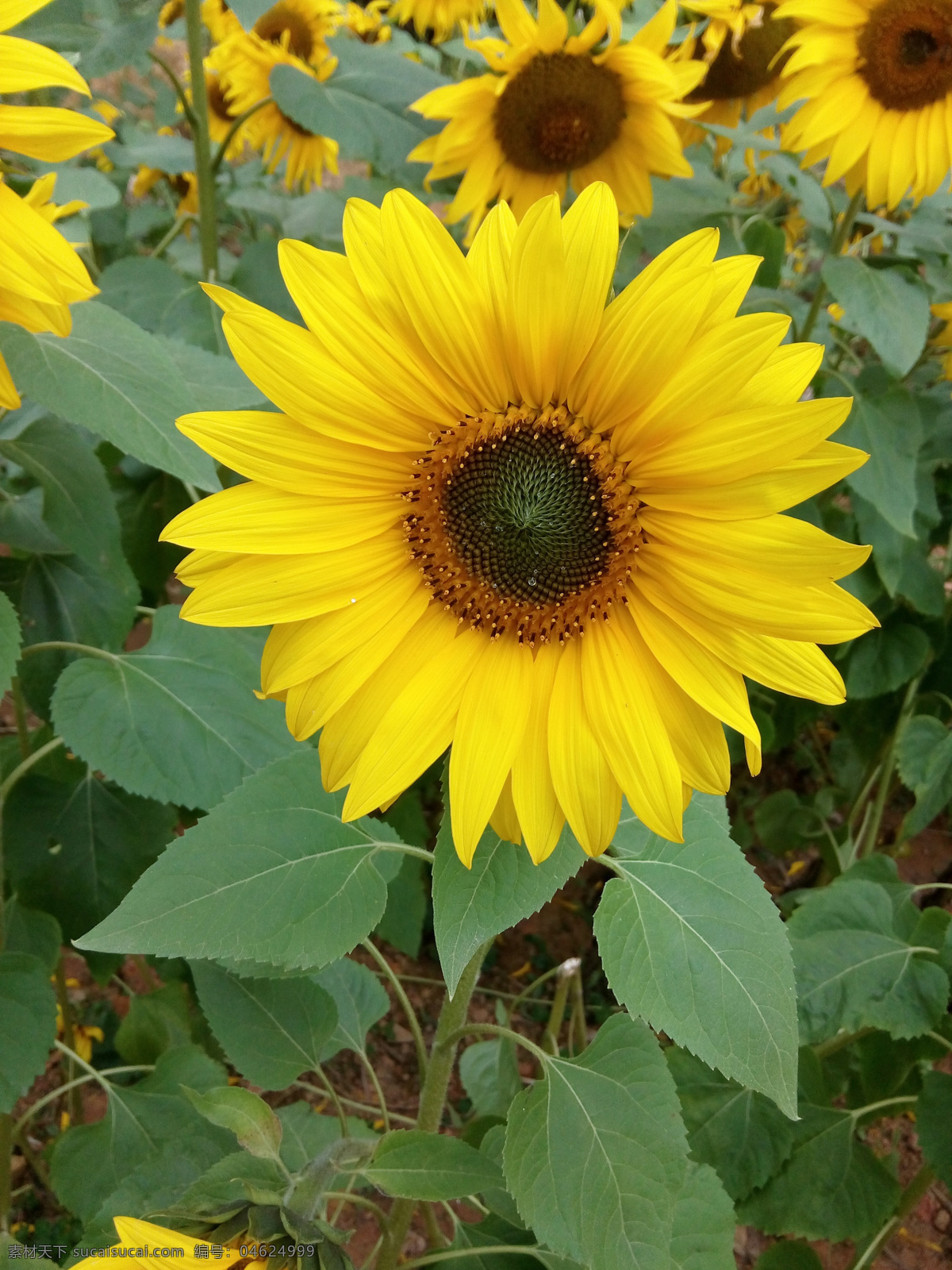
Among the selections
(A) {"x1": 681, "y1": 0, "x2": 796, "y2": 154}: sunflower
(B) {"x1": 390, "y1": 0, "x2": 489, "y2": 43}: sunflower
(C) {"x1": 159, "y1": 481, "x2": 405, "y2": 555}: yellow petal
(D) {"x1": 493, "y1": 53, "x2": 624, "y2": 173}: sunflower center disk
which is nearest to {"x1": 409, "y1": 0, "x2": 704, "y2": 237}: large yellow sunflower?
(D) {"x1": 493, "y1": 53, "x2": 624, "y2": 173}: sunflower center disk

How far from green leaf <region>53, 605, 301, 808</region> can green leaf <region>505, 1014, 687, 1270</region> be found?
55cm

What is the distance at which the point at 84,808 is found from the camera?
1.76 metres

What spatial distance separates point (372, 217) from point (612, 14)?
58.2 inches

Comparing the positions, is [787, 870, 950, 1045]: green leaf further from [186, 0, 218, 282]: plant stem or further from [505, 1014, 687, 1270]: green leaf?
[186, 0, 218, 282]: plant stem

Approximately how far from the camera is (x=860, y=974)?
158 cm

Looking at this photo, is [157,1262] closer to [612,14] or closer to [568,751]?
[568,751]

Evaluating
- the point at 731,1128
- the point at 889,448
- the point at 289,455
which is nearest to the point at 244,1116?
the point at 289,455

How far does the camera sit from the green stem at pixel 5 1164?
1562mm

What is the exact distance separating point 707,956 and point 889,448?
146cm

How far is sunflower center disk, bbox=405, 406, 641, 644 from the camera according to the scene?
41.8 inches

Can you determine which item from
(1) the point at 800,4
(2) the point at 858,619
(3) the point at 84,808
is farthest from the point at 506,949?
(1) the point at 800,4

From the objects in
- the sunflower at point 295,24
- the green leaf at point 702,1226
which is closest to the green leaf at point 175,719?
the green leaf at point 702,1226

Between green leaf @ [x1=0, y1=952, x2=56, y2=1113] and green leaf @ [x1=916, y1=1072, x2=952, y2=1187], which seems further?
green leaf @ [x1=916, y1=1072, x2=952, y2=1187]

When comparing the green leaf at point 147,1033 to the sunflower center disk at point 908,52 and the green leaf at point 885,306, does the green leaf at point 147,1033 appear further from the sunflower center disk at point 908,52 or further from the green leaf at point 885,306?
the sunflower center disk at point 908,52
